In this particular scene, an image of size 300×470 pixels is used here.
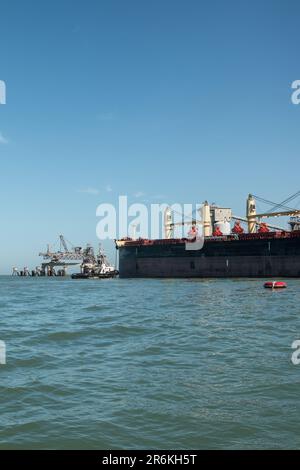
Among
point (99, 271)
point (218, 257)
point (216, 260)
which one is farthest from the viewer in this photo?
point (99, 271)

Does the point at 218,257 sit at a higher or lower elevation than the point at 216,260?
higher

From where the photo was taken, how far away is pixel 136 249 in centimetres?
9406

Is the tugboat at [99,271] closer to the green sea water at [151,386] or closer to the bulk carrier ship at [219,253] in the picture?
the bulk carrier ship at [219,253]

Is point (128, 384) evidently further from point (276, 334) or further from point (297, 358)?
point (276, 334)

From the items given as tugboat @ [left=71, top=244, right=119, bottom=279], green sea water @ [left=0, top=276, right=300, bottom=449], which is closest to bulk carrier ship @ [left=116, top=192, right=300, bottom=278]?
tugboat @ [left=71, top=244, right=119, bottom=279]

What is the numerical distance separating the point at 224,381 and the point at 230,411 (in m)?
2.20

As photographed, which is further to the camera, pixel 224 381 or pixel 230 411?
pixel 224 381

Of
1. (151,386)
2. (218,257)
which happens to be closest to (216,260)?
(218,257)

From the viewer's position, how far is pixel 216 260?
8019cm

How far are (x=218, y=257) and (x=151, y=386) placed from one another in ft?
227

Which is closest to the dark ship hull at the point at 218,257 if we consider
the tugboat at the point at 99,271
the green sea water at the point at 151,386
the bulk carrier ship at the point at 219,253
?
the bulk carrier ship at the point at 219,253

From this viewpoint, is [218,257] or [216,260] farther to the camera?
[216,260]

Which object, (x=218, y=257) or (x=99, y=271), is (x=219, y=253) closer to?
(x=218, y=257)
